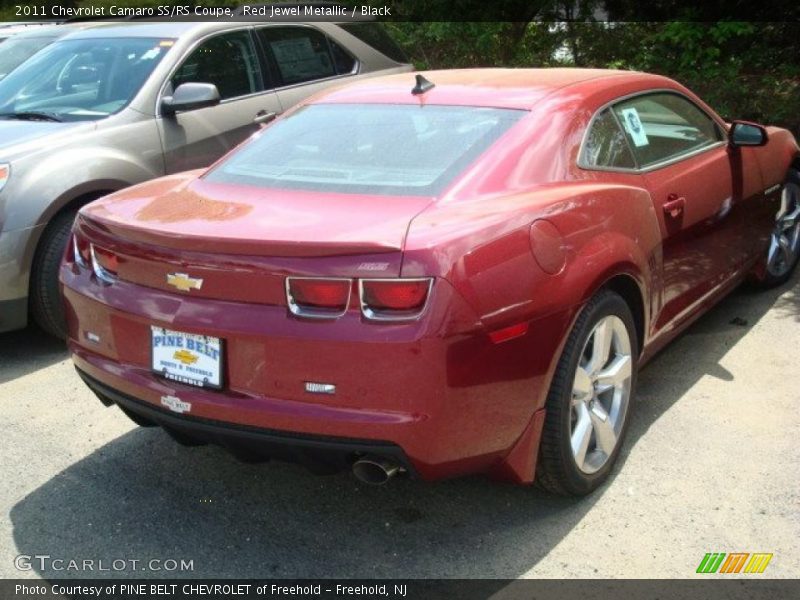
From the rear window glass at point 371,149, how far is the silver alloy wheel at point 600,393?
813 mm

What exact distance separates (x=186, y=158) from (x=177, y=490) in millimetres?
2801

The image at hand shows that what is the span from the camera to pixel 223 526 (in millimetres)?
3307

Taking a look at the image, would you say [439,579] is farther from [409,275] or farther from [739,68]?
[739,68]

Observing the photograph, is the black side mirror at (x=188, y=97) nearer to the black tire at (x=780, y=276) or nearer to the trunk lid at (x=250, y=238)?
the trunk lid at (x=250, y=238)

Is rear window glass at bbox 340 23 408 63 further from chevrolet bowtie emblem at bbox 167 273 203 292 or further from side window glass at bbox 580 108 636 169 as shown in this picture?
chevrolet bowtie emblem at bbox 167 273 203 292

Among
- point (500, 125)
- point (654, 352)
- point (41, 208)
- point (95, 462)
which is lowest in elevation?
point (95, 462)

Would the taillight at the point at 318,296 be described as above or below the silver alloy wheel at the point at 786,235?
above

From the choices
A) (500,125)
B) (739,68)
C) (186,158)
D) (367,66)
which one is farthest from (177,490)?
(739,68)

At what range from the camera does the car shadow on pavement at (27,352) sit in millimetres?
4898

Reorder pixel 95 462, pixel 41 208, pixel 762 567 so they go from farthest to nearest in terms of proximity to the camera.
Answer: pixel 41 208 → pixel 95 462 → pixel 762 567

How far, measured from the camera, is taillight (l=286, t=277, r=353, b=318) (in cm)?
269

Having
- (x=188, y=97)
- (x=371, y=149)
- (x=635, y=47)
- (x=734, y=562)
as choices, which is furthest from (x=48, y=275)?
(x=635, y=47)

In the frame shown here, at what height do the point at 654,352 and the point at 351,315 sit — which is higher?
the point at 351,315

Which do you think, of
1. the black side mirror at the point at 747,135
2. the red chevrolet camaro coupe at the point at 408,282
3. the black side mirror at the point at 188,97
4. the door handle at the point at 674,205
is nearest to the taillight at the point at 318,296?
the red chevrolet camaro coupe at the point at 408,282
